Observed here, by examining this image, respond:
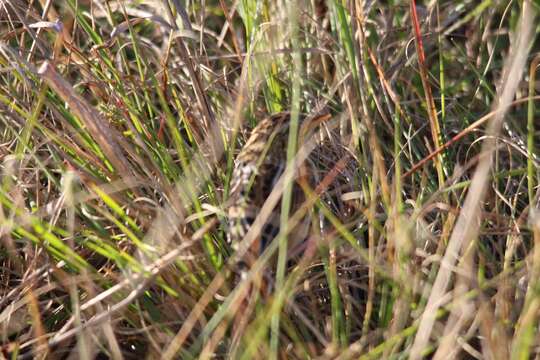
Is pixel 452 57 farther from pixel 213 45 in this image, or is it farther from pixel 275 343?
pixel 275 343

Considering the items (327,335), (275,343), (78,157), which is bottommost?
(327,335)

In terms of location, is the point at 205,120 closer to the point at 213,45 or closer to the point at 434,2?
the point at 213,45

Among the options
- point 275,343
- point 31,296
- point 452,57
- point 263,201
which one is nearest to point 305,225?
point 263,201

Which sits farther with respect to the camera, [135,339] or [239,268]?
[135,339]

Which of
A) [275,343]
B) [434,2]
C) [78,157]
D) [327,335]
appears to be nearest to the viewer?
[275,343]

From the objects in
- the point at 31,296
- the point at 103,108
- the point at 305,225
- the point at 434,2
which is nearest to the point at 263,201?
the point at 305,225

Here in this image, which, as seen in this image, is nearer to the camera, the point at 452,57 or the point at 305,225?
the point at 305,225

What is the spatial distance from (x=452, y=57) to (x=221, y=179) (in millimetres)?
1227

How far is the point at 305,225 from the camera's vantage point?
227 cm

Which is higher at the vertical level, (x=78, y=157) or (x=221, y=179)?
(x=78, y=157)

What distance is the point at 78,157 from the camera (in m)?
2.55

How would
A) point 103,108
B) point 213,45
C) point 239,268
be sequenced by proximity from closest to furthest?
point 239,268 < point 103,108 < point 213,45

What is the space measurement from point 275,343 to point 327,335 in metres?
0.39

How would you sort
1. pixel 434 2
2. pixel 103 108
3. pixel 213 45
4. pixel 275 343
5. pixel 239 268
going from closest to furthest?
pixel 275 343 → pixel 239 268 → pixel 103 108 → pixel 434 2 → pixel 213 45
